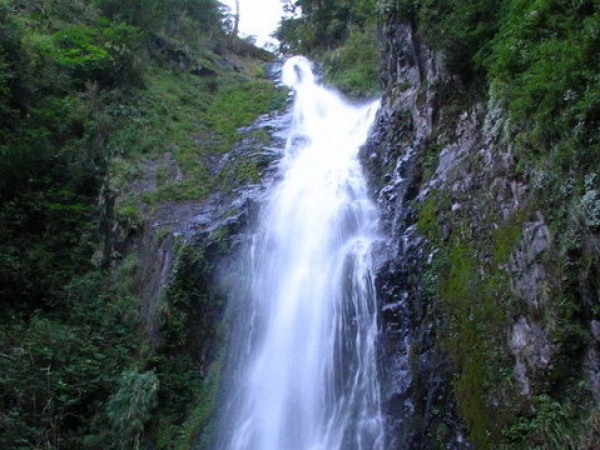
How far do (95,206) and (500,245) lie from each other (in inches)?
389

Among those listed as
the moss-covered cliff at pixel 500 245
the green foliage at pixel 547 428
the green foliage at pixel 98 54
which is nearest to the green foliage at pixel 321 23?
the green foliage at pixel 98 54

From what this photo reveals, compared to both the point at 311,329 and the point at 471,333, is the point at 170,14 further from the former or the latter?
the point at 471,333

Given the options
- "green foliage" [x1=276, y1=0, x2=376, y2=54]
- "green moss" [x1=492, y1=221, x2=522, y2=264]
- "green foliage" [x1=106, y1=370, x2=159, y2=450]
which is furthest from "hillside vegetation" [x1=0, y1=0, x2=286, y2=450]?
"green moss" [x1=492, y1=221, x2=522, y2=264]

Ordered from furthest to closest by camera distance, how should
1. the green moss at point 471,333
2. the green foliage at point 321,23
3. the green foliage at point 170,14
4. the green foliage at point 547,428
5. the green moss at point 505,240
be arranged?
1. the green foliage at point 321,23
2. the green foliage at point 170,14
3. the green moss at point 505,240
4. the green moss at point 471,333
5. the green foliage at point 547,428

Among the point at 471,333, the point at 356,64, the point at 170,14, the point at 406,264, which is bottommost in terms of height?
the point at 471,333

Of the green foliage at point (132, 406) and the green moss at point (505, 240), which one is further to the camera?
the green foliage at point (132, 406)

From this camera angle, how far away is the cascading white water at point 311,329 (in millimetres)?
7129

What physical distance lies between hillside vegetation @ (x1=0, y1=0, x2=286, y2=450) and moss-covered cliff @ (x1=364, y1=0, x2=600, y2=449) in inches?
166

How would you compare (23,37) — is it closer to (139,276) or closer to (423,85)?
(139,276)

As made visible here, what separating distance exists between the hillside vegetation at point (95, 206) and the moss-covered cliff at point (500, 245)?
4211 mm

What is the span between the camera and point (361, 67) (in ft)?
59.8

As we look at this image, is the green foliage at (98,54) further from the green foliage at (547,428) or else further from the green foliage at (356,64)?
the green foliage at (547,428)

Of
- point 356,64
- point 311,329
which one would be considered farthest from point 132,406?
point 356,64

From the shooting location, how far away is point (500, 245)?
19.5ft
